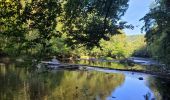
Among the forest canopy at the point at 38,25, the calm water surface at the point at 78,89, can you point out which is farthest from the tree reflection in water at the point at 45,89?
the forest canopy at the point at 38,25

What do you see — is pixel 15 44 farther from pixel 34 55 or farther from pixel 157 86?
pixel 157 86

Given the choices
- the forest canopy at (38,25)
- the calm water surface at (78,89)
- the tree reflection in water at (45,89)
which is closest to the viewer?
the forest canopy at (38,25)

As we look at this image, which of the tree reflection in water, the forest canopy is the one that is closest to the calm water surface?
the tree reflection in water

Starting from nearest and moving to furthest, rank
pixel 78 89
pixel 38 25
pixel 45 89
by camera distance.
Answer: pixel 38 25 → pixel 45 89 → pixel 78 89

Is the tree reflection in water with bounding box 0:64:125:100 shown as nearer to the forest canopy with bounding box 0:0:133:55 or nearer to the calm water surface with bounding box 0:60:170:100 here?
the calm water surface with bounding box 0:60:170:100

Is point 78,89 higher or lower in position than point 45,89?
lower

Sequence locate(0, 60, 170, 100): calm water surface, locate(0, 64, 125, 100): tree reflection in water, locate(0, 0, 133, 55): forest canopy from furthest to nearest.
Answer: locate(0, 60, 170, 100): calm water surface, locate(0, 64, 125, 100): tree reflection in water, locate(0, 0, 133, 55): forest canopy

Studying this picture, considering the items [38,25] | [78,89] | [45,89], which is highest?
[38,25]

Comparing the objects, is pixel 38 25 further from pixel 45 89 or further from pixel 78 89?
pixel 78 89

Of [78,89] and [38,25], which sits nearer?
[38,25]

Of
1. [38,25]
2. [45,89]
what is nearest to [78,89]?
[45,89]

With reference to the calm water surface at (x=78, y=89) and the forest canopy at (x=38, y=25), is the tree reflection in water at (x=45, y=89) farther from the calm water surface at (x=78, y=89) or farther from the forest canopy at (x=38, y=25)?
the forest canopy at (x=38, y=25)

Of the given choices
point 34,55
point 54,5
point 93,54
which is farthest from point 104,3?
point 93,54

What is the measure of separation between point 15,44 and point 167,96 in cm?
3008
